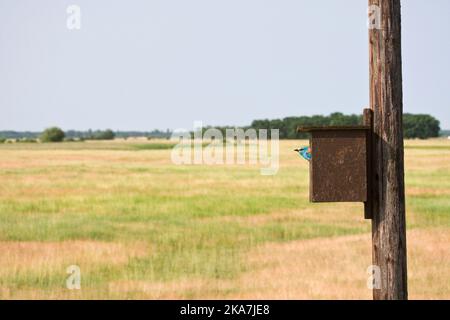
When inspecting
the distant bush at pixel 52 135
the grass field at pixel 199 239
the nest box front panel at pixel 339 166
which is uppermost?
the distant bush at pixel 52 135

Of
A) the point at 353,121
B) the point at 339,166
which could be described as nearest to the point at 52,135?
the point at 353,121

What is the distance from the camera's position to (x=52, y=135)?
118188mm

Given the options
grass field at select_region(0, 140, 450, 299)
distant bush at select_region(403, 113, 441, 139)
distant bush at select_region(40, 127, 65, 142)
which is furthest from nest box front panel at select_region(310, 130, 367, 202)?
distant bush at select_region(40, 127, 65, 142)

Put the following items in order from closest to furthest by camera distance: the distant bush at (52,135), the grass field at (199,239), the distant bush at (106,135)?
the grass field at (199,239) → the distant bush at (52,135) → the distant bush at (106,135)

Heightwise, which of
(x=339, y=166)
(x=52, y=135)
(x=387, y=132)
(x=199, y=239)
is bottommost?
(x=199, y=239)

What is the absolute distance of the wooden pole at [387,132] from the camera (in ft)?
22.2

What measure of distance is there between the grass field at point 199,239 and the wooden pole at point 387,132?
4579mm

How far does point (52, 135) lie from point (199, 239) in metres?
104

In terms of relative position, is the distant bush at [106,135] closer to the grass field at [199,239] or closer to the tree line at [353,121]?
the tree line at [353,121]

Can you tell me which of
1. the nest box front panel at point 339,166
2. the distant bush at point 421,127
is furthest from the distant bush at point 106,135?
the nest box front panel at point 339,166

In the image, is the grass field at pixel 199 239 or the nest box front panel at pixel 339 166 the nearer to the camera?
the nest box front panel at pixel 339 166

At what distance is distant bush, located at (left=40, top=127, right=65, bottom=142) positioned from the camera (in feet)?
384

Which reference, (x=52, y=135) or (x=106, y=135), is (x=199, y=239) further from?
(x=106, y=135)

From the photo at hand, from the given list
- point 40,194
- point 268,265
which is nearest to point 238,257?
point 268,265
